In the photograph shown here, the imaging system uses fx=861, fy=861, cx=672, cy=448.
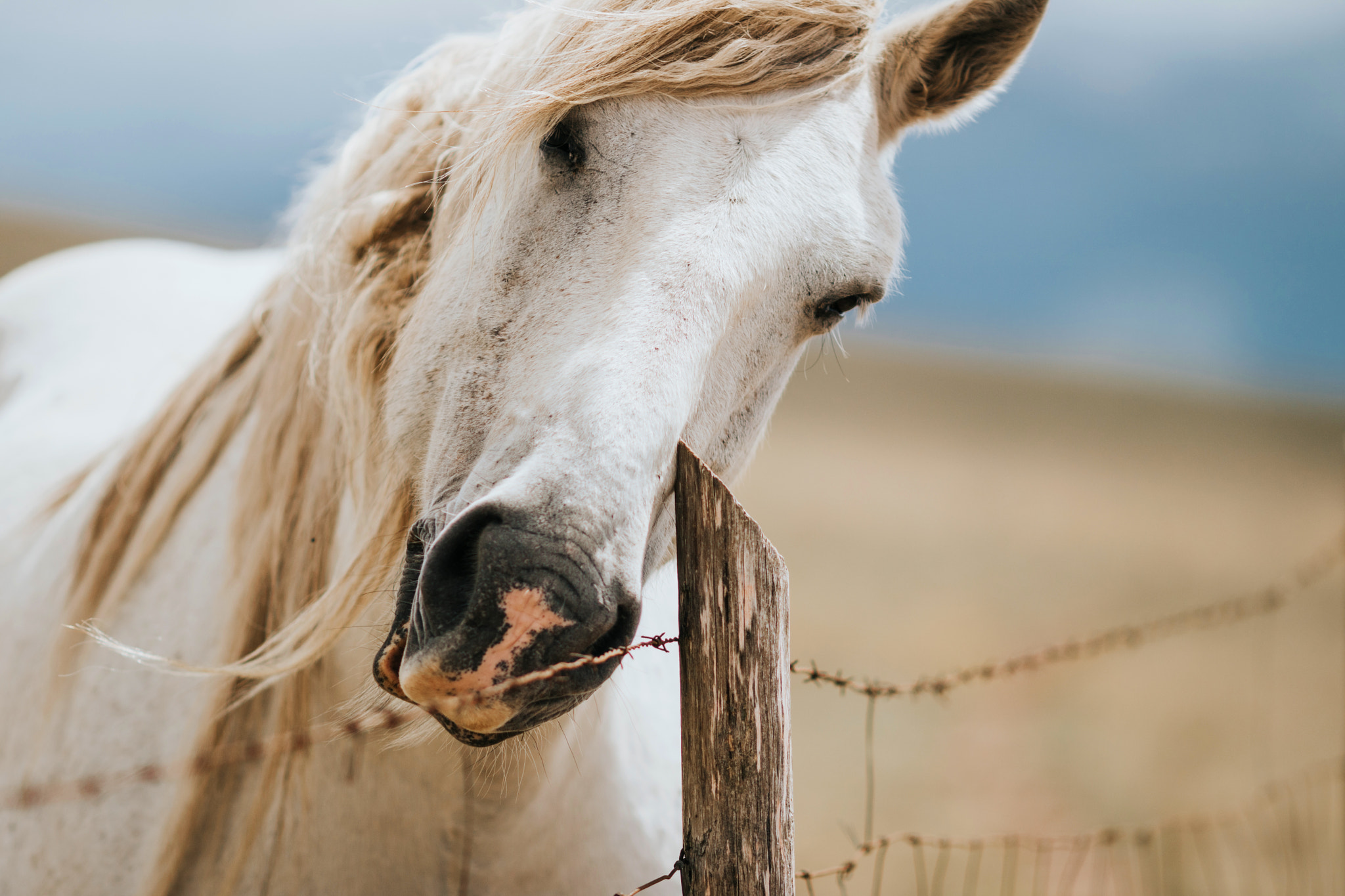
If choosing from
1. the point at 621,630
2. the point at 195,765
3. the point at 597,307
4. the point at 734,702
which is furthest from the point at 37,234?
the point at 734,702

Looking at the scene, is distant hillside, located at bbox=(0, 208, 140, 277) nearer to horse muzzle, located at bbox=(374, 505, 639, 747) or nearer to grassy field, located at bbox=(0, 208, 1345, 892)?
grassy field, located at bbox=(0, 208, 1345, 892)

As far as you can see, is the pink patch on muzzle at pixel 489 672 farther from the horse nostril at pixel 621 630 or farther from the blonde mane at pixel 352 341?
the blonde mane at pixel 352 341

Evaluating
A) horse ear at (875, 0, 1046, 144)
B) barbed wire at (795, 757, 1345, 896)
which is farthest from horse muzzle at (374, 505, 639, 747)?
barbed wire at (795, 757, 1345, 896)

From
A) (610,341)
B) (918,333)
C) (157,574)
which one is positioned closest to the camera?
(610,341)

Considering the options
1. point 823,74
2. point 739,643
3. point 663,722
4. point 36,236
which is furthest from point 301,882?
point 36,236

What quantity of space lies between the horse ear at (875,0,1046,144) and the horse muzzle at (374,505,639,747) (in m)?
1.17

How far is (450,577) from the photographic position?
3.21 ft

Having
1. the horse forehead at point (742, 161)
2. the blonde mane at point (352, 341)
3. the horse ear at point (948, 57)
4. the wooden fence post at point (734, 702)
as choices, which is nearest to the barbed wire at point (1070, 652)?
the wooden fence post at point (734, 702)

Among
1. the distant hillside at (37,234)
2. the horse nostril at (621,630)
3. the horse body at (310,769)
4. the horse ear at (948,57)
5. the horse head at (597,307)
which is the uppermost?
the distant hillside at (37,234)

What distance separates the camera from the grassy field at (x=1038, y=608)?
589 cm

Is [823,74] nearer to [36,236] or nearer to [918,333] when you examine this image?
[36,236]

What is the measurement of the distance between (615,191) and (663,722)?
116 cm

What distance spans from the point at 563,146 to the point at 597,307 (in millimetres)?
326

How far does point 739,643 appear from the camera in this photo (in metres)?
1.01
